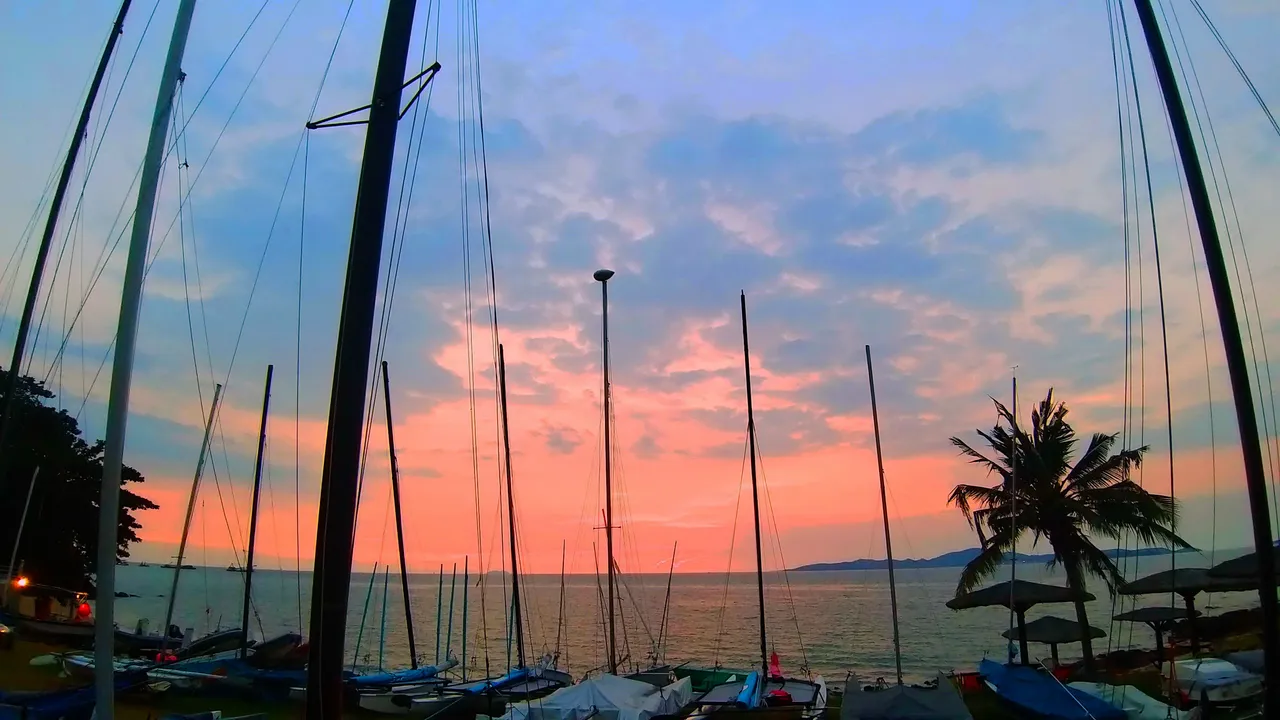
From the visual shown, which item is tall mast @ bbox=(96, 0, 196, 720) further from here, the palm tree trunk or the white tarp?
the palm tree trunk

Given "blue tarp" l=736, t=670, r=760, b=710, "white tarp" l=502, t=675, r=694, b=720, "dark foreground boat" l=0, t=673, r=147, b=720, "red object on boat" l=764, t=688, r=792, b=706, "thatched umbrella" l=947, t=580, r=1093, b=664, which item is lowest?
"blue tarp" l=736, t=670, r=760, b=710

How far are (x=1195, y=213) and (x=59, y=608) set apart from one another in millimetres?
48927

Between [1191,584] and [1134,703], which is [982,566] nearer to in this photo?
[1191,584]

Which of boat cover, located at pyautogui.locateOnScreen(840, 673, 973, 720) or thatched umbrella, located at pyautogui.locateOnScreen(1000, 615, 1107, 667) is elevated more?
boat cover, located at pyautogui.locateOnScreen(840, 673, 973, 720)

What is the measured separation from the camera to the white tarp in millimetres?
16000

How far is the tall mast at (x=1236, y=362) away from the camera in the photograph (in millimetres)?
8164

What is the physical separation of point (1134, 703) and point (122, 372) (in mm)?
17710

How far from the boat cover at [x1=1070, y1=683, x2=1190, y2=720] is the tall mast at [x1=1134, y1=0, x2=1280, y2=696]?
6.46 m

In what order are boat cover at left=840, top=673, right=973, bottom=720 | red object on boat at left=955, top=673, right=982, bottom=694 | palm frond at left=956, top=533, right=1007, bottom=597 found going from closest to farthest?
boat cover at left=840, top=673, right=973, bottom=720
red object on boat at left=955, top=673, right=982, bottom=694
palm frond at left=956, top=533, right=1007, bottom=597

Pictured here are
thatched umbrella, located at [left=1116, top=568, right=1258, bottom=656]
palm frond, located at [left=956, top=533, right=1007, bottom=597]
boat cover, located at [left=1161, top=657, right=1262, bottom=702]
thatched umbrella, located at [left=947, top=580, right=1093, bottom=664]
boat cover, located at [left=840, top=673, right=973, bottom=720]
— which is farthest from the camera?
palm frond, located at [left=956, top=533, right=1007, bottom=597]

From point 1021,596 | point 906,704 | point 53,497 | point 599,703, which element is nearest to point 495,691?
point 599,703

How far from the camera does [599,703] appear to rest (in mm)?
16453

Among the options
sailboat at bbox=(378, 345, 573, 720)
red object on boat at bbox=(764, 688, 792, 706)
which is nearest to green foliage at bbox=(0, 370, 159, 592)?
sailboat at bbox=(378, 345, 573, 720)

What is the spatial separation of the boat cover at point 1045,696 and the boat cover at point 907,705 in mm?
2466
